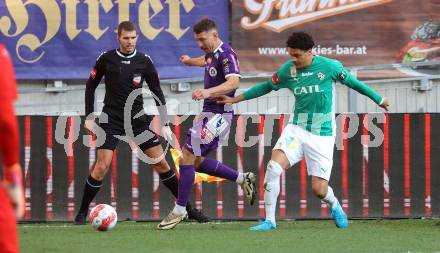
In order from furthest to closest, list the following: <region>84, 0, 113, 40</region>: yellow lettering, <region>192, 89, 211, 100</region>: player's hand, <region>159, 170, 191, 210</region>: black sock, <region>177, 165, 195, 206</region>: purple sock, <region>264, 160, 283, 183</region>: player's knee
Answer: <region>84, 0, 113, 40</region>: yellow lettering
<region>159, 170, 191, 210</region>: black sock
<region>177, 165, 195, 206</region>: purple sock
<region>264, 160, 283, 183</region>: player's knee
<region>192, 89, 211, 100</region>: player's hand

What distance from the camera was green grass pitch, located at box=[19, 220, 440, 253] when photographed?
8789 millimetres

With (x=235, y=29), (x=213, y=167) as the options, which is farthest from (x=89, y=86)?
(x=235, y=29)

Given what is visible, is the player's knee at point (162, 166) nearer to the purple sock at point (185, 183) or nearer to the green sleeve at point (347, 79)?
the purple sock at point (185, 183)

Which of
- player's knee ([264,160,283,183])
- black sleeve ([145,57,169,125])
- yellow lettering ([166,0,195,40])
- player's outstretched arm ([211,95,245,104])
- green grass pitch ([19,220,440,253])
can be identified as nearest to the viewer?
green grass pitch ([19,220,440,253])

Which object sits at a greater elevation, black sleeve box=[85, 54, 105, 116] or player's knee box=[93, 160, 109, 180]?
black sleeve box=[85, 54, 105, 116]

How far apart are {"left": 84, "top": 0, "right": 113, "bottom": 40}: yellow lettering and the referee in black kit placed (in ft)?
15.3

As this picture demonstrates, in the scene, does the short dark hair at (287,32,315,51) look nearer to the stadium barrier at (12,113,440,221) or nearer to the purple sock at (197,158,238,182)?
the purple sock at (197,158,238,182)

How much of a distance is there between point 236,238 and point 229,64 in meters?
1.81

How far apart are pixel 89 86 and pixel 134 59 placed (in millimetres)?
548

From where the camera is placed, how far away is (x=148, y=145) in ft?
37.0

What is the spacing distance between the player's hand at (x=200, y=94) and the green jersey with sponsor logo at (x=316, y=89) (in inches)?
32.1

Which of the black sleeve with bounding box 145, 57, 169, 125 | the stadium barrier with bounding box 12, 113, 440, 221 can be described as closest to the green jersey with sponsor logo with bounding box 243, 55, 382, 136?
the black sleeve with bounding box 145, 57, 169, 125

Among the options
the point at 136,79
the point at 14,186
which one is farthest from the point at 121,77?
the point at 14,186

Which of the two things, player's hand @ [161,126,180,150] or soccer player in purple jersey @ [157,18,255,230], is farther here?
player's hand @ [161,126,180,150]
